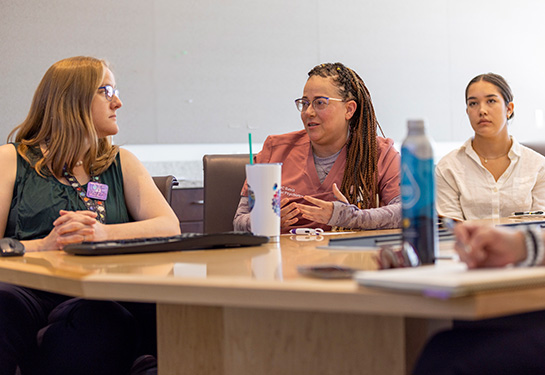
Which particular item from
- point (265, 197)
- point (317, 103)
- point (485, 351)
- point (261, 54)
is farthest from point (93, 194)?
point (261, 54)

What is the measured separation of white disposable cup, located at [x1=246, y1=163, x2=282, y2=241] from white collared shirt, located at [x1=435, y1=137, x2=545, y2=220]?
136cm

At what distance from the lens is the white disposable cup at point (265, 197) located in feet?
4.99

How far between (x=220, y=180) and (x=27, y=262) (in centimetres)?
113

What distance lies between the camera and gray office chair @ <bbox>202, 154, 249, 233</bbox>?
2.27 meters

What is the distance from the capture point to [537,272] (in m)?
0.81

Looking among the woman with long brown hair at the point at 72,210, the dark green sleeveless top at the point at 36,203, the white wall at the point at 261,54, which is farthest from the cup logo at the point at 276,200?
the white wall at the point at 261,54

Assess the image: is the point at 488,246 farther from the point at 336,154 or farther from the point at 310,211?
the point at 336,154

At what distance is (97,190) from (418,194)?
117cm

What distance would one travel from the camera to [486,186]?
282cm

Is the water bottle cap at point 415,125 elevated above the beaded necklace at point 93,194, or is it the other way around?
the water bottle cap at point 415,125

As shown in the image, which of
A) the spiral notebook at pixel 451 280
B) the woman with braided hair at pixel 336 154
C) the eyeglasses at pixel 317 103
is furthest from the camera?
the eyeglasses at pixel 317 103

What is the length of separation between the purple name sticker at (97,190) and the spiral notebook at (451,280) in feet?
3.87

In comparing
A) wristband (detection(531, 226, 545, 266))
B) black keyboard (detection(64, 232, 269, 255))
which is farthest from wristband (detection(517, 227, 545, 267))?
black keyboard (detection(64, 232, 269, 255))

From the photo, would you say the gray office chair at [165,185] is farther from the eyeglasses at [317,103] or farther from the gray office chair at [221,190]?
the eyeglasses at [317,103]
